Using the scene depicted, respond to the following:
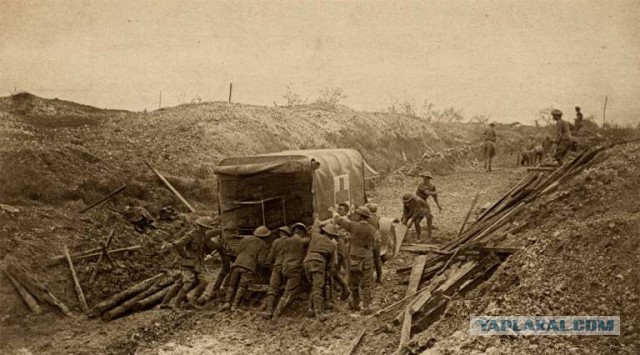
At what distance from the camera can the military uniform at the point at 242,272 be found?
9180 millimetres

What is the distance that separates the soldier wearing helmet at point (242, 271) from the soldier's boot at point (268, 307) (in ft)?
1.62

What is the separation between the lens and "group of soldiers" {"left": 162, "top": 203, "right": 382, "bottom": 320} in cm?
884

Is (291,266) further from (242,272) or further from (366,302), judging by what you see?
(366,302)

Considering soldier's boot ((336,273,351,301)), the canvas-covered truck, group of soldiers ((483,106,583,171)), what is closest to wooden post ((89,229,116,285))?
the canvas-covered truck

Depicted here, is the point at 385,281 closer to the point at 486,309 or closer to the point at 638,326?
the point at 486,309

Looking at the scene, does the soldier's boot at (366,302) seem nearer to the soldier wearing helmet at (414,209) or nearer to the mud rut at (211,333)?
the mud rut at (211,333)

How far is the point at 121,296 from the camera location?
361 inches

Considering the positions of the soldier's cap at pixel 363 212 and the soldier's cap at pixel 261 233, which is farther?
the soldier's cap at pixel 261 233

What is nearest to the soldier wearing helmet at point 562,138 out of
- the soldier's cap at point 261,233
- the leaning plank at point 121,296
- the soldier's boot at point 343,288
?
the soldier's boot at point 343,288

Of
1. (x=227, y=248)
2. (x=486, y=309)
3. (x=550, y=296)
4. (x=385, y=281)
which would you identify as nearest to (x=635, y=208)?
(x=550, y=296)

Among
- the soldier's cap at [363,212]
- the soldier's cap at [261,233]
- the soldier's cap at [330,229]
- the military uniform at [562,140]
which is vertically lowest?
the soldier's cap at [261,233]

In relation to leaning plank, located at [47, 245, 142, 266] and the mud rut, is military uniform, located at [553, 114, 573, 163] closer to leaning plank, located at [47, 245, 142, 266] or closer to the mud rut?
the mud rut

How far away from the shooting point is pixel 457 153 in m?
28.7

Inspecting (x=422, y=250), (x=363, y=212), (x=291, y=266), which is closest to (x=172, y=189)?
(x=291, y=266)
